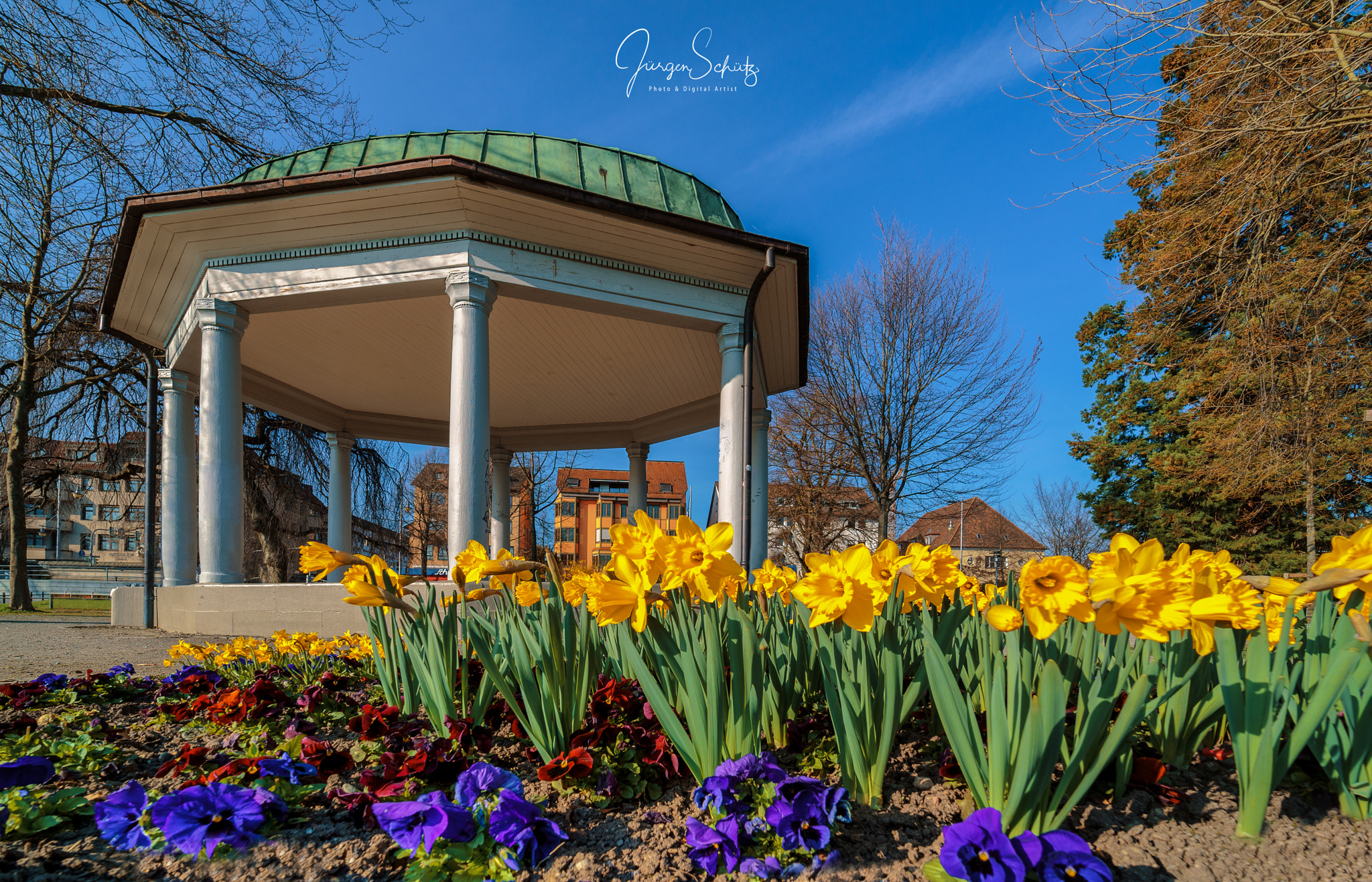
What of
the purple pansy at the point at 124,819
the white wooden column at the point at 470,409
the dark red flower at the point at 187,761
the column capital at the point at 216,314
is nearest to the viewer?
the purple pansy at the point at 124,819

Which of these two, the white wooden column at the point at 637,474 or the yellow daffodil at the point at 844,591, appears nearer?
the yellow daffodil at the point at 844,591

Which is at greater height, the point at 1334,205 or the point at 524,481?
the point at 1334,205

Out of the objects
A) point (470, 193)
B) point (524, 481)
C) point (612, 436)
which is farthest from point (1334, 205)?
point (524, 481)

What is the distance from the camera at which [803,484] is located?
1627 cm

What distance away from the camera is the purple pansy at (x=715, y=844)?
50.9 inches

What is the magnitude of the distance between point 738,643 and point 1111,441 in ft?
60.9

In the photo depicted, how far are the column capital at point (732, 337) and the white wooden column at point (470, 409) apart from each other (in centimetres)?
270

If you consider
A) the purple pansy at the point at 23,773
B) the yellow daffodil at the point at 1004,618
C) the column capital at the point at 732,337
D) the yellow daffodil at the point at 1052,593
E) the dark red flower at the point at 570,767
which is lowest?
the dark red flower at the point at 570,767

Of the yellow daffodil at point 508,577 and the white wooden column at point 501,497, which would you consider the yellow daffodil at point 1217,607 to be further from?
the white wooden column at point 501,497

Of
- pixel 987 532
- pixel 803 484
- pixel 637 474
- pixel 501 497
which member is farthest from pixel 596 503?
pixel 637 474

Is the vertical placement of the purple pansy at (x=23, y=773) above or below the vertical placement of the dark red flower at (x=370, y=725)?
above

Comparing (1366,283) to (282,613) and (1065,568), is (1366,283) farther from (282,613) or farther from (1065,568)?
(282,613)

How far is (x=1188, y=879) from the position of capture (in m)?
1.25

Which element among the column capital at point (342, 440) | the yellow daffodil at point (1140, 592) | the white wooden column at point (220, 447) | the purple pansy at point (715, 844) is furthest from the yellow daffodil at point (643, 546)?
the column capital at point (342, 440)
